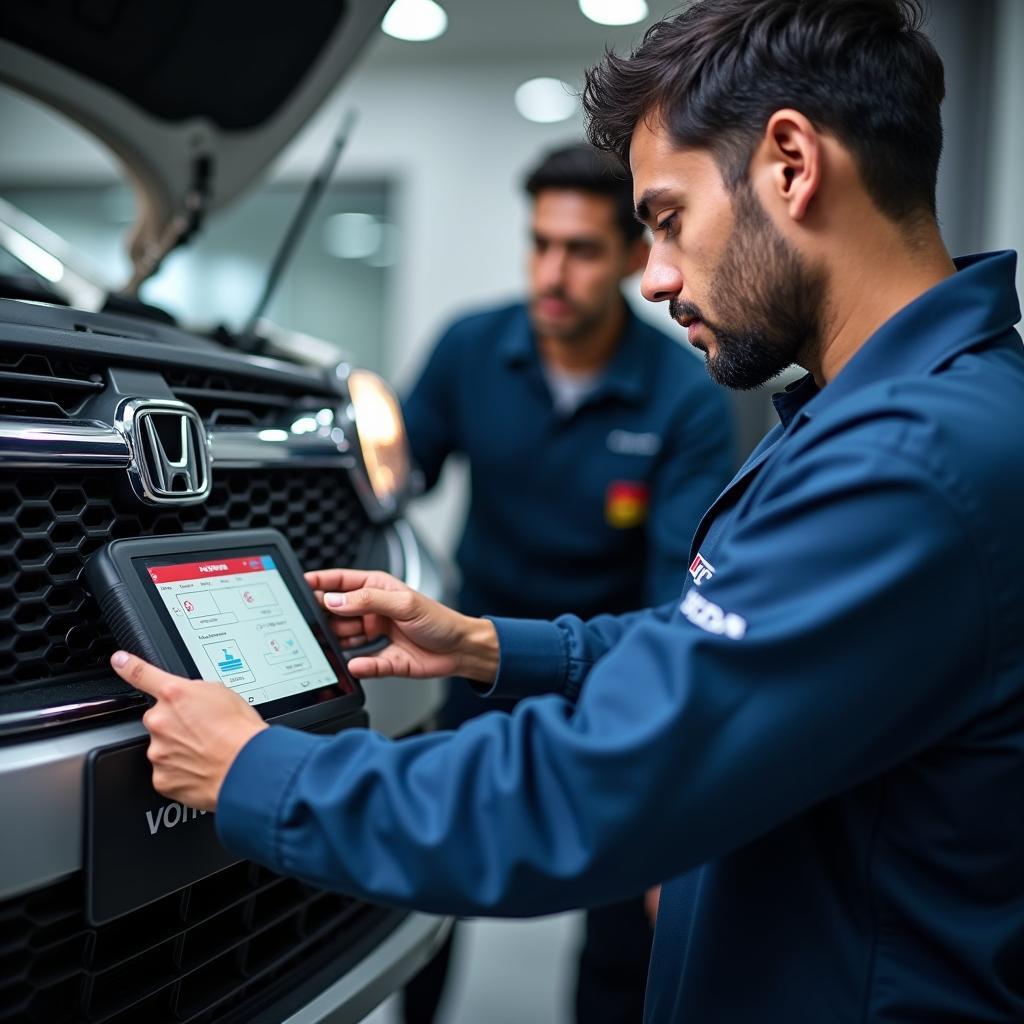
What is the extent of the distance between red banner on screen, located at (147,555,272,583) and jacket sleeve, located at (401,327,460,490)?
1145mm

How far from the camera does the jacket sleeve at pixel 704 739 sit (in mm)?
654

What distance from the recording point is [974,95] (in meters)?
2.97

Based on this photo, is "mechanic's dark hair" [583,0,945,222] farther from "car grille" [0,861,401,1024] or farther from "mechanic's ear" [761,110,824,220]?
"car grille" [0,861,401,1024]

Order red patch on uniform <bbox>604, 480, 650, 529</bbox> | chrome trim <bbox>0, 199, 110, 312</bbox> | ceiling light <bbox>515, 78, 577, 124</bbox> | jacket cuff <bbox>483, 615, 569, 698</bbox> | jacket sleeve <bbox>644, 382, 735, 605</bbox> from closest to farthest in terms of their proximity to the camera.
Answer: jacket cuff <bbox>483, 615, 569, 698</bbox>
chrome trim <bbox>0, 199, 110, 312</bbox>
jacket sleeve <bbox>644, 382, 735, 605</bbox>
red patch on uniform <bbox>604, 480, 650, 529</bbox>
ceiling light <bbox>515, 78, 577, 124</bbox>

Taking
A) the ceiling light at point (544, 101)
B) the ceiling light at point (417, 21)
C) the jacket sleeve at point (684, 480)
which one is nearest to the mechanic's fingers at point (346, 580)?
the jacket sleeve at point (684, 480)

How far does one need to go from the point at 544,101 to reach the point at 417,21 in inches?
29.8

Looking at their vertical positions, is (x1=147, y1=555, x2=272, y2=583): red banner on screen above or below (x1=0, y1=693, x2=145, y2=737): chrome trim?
above

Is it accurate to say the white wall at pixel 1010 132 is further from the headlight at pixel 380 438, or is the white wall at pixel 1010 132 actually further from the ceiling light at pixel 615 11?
the headlight at pixel 380 438

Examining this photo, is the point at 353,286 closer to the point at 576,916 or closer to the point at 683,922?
the point at 576,916

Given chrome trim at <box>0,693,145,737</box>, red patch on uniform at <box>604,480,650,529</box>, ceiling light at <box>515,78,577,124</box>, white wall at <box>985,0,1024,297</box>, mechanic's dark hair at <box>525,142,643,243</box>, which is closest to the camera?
chrome trim at <box>0,693,145,737</box>

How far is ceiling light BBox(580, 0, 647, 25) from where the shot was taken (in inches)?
157

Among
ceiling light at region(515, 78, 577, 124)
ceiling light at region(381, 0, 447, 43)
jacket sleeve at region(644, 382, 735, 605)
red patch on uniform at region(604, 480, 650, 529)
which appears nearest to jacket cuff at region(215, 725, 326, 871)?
jacket sleeve at region(644, 382, 735, 605)

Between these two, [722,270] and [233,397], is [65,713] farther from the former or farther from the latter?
[722,270]

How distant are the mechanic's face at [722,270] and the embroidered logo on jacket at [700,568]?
0.59 ft
